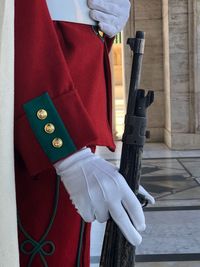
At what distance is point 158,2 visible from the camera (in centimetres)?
762

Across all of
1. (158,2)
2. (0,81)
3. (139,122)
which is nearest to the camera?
(0,81)

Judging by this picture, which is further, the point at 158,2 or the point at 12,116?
the point at 158,2

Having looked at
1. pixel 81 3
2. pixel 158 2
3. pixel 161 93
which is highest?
pixel 158 2

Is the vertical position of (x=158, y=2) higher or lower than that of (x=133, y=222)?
higher

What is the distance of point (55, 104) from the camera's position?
884mm

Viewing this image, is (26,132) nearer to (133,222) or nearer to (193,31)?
(133,222)

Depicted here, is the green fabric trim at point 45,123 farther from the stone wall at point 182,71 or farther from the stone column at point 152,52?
the stone column at point 152,52

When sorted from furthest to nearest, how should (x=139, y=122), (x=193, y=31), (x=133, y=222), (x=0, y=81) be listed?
1. (x=193, y=31)
2. (x=139, y=122)
3. (x=133, y=222)
4. (x=0, y=81)

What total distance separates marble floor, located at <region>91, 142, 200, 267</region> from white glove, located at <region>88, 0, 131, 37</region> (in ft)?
2.09

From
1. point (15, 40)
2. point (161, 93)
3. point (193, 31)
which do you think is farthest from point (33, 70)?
point (161, 93)

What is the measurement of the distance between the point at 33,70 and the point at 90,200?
0.25m

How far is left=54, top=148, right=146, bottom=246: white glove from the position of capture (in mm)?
871

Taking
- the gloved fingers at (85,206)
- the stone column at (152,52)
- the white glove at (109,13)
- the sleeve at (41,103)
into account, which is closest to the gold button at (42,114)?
the sleeve at (41,103)

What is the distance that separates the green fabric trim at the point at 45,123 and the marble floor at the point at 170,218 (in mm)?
864
